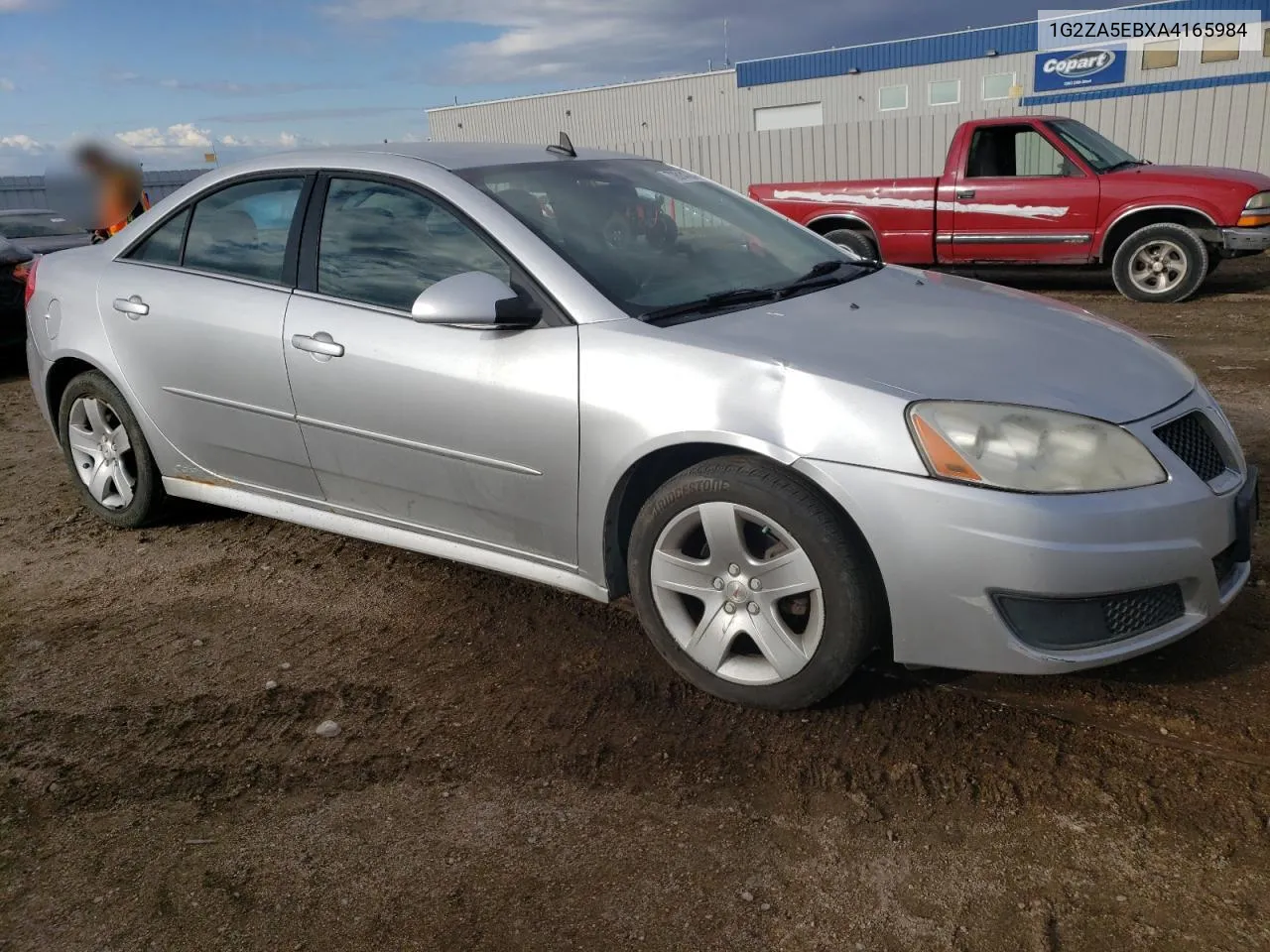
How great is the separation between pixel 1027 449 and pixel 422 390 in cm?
180

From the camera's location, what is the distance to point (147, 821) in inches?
104

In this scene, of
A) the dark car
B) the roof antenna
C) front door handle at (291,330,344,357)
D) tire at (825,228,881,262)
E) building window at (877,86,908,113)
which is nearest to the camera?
front door handle at (291,330,344,357)

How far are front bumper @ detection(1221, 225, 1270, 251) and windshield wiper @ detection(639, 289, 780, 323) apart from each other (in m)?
7.99

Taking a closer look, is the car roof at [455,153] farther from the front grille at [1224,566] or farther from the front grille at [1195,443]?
the front grille at [1224,566]

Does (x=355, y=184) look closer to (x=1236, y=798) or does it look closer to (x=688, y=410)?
(x=688, y=410)

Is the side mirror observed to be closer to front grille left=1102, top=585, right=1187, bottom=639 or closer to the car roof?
the car roof

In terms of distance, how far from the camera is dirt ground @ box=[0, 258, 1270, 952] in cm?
220

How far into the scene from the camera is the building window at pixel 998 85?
86.7 feet

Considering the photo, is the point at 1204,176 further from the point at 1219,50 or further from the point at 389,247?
the point at 1219,50

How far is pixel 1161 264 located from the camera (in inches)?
391

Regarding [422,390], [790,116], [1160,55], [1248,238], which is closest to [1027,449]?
Result: [422,390]

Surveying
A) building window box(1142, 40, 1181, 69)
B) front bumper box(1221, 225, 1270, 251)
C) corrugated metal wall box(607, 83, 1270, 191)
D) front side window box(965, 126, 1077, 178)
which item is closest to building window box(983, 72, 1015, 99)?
building window box(1142, 40, 1181, 69)

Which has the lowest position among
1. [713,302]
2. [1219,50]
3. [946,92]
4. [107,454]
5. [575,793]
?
[575,793]

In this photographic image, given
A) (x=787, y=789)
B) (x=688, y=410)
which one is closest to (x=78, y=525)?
(x=688, y=410)
